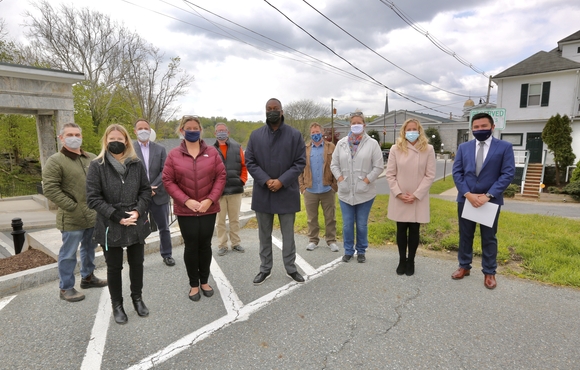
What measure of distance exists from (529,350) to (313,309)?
1902mm

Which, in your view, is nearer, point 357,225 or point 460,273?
point 460,273

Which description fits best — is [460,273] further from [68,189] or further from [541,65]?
[541,65]

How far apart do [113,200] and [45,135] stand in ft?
32.2

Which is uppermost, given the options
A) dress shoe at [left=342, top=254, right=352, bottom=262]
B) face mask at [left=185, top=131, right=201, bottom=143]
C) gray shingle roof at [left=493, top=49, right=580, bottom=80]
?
gray shingle roof at [left=493, top=49, right=580, bottom=80]

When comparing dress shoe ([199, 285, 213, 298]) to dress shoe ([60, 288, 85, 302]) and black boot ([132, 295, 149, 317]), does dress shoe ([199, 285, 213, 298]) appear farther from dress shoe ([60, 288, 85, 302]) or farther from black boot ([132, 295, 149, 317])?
dress shoe ([60, 288, 85, 302])

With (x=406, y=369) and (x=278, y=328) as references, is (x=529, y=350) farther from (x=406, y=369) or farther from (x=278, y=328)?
(x=278, y=328)

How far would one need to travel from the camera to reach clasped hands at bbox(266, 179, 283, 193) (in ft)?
12.5

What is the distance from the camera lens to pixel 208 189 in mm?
3609

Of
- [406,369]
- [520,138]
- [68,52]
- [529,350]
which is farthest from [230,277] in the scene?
[68,52]

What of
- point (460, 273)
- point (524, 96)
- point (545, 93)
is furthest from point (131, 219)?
point (545, 93)

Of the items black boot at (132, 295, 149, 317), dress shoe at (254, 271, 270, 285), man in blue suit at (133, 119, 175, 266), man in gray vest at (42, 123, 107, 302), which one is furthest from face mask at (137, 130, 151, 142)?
dress shoe at (254, 271, 270, 285)

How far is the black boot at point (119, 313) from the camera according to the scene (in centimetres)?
311

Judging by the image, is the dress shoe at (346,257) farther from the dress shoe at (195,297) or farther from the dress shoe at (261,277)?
the dress shoe at (195,297)

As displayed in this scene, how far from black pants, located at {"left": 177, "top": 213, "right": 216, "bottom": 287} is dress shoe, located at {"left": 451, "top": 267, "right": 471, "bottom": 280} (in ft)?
10.3
